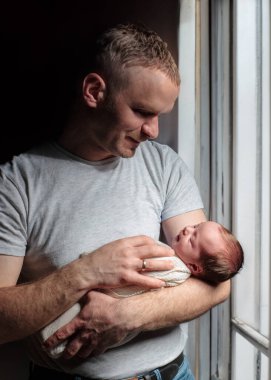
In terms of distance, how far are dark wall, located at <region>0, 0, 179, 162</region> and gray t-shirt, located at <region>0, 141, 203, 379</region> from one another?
7 cm

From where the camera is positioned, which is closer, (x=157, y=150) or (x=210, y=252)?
(x=210, y=252)

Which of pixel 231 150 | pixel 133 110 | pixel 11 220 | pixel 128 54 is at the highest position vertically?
pixel 128 54

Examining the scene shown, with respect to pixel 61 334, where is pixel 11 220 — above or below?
above

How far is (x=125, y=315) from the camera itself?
896mm

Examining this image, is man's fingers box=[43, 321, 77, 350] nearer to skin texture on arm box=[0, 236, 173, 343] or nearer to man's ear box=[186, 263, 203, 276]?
skin texture on arm box=[0, 236, 173, 343]

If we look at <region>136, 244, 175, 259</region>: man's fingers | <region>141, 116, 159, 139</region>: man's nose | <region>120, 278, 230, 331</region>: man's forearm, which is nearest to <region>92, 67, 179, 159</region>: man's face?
<region>141, 116, 159, 139</region>: man's nose

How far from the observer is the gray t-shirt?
95 centimetres

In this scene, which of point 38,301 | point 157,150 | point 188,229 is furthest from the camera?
point 157,150

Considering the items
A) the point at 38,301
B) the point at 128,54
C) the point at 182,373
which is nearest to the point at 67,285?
the point at 38,301

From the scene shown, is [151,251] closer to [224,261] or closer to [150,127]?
[224,261]

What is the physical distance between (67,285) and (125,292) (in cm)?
13

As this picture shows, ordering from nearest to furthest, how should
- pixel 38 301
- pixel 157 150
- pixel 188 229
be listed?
pixel 38 301 → pixel 188 229 → pixel 157 150

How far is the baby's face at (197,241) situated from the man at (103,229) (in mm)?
43

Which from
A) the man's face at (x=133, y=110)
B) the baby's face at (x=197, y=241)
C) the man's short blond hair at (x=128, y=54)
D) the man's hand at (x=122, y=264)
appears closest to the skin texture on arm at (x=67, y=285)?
the man's hand at (x=122, y=264)
